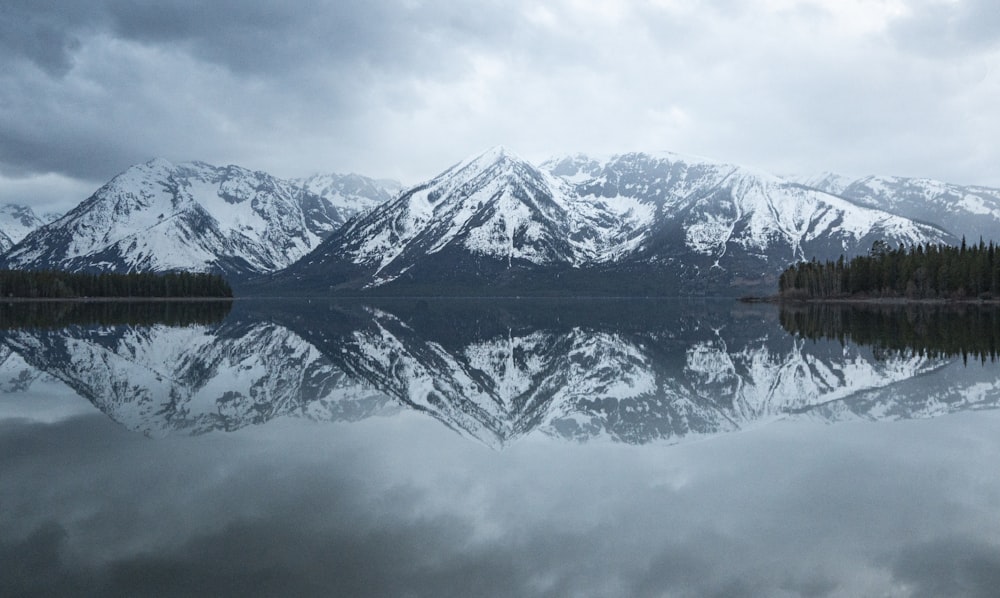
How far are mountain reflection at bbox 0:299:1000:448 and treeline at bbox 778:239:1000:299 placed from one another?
99972 mm

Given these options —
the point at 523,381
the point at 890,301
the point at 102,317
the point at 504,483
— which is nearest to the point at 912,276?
the point at 890,301

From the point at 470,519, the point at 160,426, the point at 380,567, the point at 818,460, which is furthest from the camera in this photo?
the point at 160,426

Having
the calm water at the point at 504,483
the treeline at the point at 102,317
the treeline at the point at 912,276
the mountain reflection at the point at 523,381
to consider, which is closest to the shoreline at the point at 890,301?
the treeline at the point at 912,276

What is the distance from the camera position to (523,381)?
121 feet

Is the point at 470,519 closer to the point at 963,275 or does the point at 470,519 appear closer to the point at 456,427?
the point at 456,427

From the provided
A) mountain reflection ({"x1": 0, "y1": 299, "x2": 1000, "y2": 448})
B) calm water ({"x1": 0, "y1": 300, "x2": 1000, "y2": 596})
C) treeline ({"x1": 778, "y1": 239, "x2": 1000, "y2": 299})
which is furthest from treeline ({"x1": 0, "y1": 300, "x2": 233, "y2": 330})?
treeline ({"x1": 778, "y1": 239, "x2": 1000, "y2": 299})

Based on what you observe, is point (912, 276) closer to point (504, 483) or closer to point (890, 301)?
point (890, 301)

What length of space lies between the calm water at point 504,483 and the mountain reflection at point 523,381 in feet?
0.82

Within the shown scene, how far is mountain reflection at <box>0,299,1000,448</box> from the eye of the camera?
25938 millimetres

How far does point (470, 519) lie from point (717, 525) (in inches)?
177

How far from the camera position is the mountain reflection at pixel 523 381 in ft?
85.1

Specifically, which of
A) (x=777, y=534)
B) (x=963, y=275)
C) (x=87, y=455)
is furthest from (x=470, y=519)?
(x=963, y=275)

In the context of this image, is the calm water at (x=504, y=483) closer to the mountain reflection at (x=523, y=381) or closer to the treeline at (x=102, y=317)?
the mountain reflection at (x=523, y=381)

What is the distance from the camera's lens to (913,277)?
156000 millimetres
